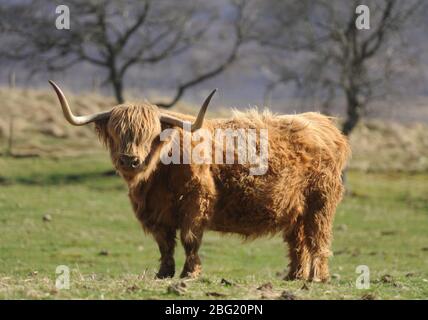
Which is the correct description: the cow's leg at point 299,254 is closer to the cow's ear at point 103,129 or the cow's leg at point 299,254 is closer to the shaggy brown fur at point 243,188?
the shaggy brown fur at point 243,188

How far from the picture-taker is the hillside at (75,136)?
3350 cm

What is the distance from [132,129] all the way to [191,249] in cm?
148

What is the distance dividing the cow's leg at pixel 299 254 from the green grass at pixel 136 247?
48 centimetres

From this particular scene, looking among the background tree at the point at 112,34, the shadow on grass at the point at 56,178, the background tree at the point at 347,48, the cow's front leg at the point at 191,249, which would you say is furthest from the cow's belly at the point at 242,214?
the background tree at the point at 112,34

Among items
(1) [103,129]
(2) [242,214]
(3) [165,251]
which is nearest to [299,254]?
(2) [242,214]

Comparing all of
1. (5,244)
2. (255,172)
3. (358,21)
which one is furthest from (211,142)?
(358,21)

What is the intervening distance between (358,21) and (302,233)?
17664 mm

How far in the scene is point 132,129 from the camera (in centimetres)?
960

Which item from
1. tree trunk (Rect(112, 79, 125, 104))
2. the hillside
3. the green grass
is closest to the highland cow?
the green grass

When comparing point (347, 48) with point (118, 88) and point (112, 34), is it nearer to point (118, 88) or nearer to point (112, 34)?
→ point (118, 88)

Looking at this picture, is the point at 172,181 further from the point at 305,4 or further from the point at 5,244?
the point at 305,4

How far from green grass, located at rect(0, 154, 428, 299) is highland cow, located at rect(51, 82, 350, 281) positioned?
57cm

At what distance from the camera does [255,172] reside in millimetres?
10266

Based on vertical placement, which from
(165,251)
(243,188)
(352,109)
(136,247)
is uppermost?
(352,109)
